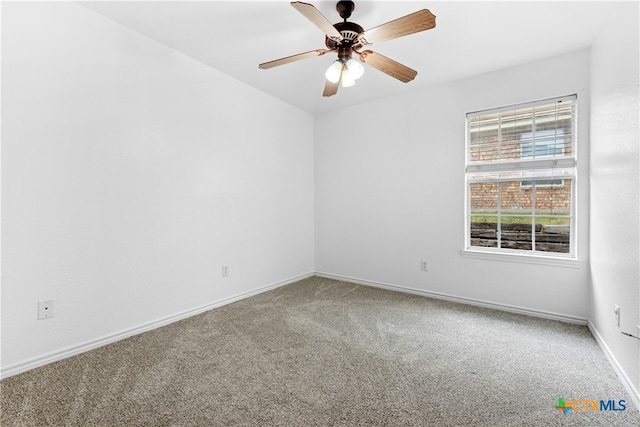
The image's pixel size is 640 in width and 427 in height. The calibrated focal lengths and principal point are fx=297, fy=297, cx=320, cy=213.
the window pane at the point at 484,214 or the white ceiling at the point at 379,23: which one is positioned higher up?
the white ceiling at the point at 379,23

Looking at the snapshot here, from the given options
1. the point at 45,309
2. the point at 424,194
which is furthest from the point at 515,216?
the point at 45,309

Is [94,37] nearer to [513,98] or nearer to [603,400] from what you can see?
[513,98]

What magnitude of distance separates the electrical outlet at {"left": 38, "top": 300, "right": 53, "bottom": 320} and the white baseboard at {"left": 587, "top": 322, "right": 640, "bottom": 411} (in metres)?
3.53

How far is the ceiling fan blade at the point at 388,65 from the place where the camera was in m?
2.10

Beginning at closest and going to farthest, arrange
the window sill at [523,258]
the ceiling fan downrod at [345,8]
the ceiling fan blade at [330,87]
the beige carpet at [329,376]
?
the beige carpet at [329,376], the ceiling fan downrod at [345,8], the ceiling fan blade at [330,87], the window sill at [523,258]

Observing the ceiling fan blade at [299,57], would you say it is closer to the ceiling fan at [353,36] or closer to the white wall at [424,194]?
the ceiling fan at [353,36]

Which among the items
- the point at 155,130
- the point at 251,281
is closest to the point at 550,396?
the point at 251,281

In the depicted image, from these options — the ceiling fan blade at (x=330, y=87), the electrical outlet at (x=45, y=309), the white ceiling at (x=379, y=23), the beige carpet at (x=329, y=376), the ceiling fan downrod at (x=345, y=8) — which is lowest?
the beige carpet at (x=329, y=376)

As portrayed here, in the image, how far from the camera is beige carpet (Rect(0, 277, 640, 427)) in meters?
1.52

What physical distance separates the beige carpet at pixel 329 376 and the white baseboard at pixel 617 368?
0.04 metres

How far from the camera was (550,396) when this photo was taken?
5.50 ft

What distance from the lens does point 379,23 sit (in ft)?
7.36

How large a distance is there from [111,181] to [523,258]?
3714 mm

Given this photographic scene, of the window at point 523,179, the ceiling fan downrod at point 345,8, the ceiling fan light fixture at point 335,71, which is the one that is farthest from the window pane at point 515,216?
the ceiling fan downrod at point 345,8
